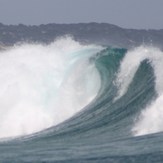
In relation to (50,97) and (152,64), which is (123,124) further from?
(50,97)

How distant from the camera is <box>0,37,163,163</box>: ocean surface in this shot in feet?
68.3

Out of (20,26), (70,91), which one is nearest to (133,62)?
(70,91)

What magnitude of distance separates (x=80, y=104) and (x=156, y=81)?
15.6 ft

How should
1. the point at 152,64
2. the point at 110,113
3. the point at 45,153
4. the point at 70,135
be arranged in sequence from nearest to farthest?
the point at 45,153 → the point at 70,135 → the point at 110,113 → the point at 152,64

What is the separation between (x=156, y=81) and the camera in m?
29.7

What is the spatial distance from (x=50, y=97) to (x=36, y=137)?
775 centimetres

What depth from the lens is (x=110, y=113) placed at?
28.9 m

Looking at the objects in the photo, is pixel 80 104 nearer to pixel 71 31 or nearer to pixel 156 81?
pixel 156 81

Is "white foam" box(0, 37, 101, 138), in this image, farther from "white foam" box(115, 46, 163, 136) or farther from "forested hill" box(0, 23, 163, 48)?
"forested hill" box(0, 23, 163, 48)

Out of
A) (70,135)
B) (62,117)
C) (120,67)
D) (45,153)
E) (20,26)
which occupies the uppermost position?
(20,26)

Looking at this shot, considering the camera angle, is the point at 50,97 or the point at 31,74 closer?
the point at 50,97

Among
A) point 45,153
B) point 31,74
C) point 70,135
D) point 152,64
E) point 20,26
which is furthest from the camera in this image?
point 20,26

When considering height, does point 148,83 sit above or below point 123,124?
above

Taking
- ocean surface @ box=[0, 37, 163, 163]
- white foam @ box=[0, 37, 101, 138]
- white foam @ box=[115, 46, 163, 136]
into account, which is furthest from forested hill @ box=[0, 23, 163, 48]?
white foam @ box=[115, 46, 163, 136]
